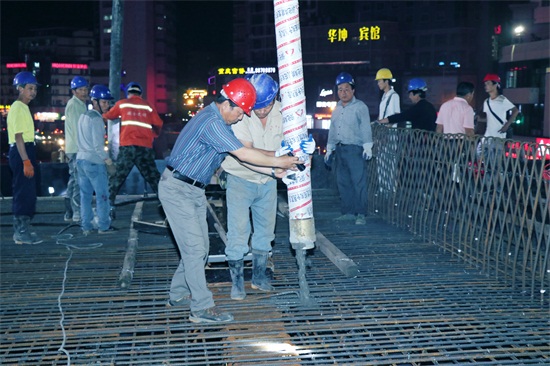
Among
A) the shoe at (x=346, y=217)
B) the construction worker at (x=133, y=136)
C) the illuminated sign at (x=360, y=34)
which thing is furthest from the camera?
the illuminated sign at (x=360, y=34)

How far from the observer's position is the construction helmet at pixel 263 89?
249 inches

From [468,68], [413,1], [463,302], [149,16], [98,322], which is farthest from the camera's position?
[149,16]

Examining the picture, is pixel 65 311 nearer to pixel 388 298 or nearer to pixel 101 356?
pixel 101 356

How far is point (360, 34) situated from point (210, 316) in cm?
9217

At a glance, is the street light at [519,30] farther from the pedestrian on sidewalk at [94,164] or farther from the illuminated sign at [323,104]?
the pedestrian on sidewalk at [94,164]

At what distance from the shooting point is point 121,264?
8.23 metres

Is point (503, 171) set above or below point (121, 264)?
above

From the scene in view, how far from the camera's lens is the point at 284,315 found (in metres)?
6.14

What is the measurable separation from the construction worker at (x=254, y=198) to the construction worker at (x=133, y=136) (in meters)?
4.21

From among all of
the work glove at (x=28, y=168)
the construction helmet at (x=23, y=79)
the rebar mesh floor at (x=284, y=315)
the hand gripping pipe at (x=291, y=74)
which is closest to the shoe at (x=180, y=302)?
the rebar mesh floor at (x=284, y=315)

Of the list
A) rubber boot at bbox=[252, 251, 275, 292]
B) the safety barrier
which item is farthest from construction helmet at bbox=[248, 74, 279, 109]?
the safety barrier

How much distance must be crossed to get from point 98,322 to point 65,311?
523 mm

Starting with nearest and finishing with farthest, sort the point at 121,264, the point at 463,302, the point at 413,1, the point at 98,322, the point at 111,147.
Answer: the point at 98,322
the point at 463,302
the point at 121,264
the point at 111,147
the point at 413,1

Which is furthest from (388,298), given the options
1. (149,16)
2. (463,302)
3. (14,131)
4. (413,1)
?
(149,16)
